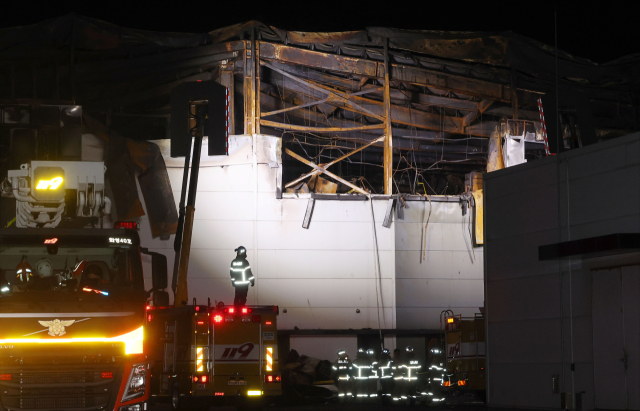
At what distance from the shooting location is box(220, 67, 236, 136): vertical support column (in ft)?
68.8

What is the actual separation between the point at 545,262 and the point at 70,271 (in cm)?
821

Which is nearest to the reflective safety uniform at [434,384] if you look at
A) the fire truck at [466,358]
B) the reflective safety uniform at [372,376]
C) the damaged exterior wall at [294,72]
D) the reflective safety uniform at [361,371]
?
the fire truck at [466,358]

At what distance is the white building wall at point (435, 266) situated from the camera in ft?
70.5

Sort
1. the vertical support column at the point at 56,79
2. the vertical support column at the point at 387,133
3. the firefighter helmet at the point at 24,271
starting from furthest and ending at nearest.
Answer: the vertical support column at the point at 387,133
the vertical support column at the point at 56,79
the firefighter helmet at the point at 24,271

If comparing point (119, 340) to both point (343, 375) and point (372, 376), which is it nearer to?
point (343, 375)

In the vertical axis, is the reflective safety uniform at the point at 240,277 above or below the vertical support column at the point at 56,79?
below

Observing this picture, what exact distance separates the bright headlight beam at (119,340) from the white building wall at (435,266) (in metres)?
12.7

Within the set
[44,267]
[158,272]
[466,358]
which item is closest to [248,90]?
[466,358]

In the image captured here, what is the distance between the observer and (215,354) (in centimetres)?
1380

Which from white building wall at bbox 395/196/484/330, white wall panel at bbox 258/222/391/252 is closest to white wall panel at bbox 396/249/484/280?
white building wall at bbox 395/196/484/330

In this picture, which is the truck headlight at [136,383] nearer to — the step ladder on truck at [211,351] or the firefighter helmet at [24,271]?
the firefighter helmet at [24,271]

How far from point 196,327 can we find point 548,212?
687cm

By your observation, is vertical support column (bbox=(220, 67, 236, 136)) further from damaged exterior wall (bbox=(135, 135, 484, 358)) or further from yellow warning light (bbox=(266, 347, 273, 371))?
yellow warning light (bbox=(266, 347, 273, 371))

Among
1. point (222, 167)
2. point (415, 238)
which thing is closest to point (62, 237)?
point (222, 167)
